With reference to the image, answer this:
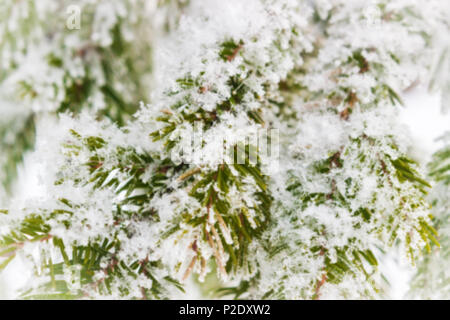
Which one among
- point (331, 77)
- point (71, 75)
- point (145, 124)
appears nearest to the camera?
point (145, 124)

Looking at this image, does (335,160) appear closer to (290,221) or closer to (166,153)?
(290,221)

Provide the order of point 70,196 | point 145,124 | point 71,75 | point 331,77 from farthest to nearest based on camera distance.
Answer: point 71,75 < point 331,77 < point 145,124 < point 70,196

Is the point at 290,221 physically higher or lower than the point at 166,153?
lower

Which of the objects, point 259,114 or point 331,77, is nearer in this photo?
point 259,114

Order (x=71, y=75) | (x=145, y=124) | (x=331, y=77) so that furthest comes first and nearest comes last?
(x=71, y=75), (x=331, y=77), (x=145, y=124)

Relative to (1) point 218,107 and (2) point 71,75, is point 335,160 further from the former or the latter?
(2) point 71,75

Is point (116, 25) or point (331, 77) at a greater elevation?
point (116, 25)
